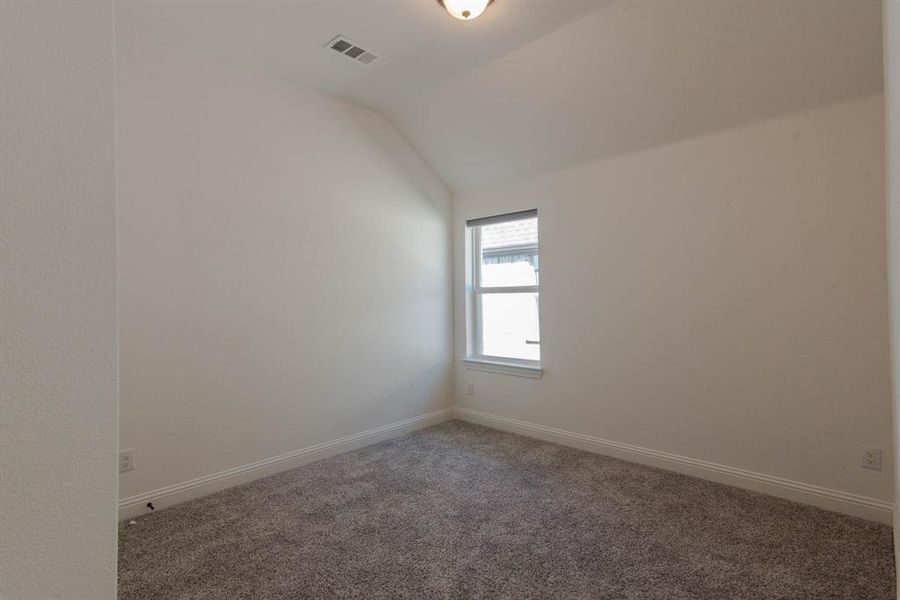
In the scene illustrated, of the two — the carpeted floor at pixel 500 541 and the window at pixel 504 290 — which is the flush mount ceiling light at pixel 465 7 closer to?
the window at pixel 504 290

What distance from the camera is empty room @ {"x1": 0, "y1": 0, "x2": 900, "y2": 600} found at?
2098 millimetres

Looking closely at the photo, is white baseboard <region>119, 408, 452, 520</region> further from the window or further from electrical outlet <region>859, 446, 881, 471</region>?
electrical outlet <region>859, 446, 881, 471</region>

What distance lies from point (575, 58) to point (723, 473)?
2.75m

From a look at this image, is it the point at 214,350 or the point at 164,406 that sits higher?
the point at 214,350

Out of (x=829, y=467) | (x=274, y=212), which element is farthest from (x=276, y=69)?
(x=829, y=467)

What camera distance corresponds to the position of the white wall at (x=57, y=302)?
2.01 feet

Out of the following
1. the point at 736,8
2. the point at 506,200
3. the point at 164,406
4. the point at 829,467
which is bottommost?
the point at 829,467

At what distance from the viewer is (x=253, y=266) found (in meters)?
2.98

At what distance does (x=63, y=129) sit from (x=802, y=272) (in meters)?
3.16

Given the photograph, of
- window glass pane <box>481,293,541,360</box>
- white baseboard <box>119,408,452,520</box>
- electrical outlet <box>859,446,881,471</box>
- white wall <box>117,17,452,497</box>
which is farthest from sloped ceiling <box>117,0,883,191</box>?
white baseboard <box>119,408,452,520</box>

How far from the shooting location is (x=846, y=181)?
2359 mm

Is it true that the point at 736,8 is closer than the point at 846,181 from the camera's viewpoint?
Yes

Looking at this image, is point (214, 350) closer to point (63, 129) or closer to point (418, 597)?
point (418, 597)

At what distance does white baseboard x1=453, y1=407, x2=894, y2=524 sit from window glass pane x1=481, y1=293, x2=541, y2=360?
62cm
